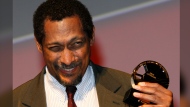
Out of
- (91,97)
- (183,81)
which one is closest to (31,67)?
(91,97)

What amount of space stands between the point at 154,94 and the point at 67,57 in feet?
1.23

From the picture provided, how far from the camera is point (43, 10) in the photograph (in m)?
1.86

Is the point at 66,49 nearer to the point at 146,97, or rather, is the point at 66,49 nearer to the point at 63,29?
the point at 63,29

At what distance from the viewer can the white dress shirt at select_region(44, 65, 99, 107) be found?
6.01 feet

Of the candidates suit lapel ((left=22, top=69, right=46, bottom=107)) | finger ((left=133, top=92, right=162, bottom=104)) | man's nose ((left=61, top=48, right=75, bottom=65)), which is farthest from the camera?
suit lapel ((left=22, top=69, right=46, bottom=107))

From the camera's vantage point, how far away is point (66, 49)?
1733 millimetres

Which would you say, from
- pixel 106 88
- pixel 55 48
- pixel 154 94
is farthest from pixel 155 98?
pixel 55 48

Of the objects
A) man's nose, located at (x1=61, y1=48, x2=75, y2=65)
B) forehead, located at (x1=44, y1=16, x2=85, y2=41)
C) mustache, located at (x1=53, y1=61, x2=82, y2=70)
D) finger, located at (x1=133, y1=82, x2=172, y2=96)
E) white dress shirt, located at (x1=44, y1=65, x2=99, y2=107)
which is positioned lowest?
white dress shirt, located at (x1=44, y1=65, x2=99, y2=107)

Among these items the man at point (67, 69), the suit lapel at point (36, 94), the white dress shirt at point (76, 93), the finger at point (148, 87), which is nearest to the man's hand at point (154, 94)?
the finger at point (148, 87)

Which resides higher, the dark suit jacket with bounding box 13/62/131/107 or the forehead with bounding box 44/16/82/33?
the forehead with bounding box 44/16/82/33

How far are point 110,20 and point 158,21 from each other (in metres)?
0.26

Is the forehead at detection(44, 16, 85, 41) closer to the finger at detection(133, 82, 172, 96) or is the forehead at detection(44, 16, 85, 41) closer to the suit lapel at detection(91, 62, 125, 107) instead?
the suit lapel at detection(91, 62, 125, 107)

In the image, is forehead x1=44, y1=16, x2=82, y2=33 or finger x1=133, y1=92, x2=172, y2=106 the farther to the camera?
forehead x1=44, y1=16, x2=82, y2=33

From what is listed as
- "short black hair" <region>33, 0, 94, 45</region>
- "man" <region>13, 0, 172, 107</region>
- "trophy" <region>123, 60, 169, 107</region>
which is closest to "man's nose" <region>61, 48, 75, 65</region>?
"man" <region>13, 0, 172, 107</region>
